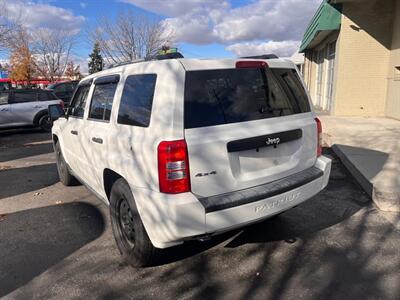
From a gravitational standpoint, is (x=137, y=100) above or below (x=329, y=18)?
below

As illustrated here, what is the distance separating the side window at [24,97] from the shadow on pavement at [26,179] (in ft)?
21.7

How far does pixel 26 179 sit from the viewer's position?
23.4 feet

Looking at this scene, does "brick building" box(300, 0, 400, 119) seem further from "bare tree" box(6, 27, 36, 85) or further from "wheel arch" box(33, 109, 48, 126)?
"bare tree" box(6, 27, 36, 85)

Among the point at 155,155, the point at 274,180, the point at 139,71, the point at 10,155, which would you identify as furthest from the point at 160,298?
the point at 10,155

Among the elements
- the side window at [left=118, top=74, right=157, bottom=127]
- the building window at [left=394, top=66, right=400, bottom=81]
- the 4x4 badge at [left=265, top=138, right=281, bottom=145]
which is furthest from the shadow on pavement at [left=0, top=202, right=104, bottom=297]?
the building window at [left=394, top=66, right=400, bottom=81]

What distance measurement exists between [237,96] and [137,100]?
2.95 feet

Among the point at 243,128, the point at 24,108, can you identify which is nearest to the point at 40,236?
the point at 243,128

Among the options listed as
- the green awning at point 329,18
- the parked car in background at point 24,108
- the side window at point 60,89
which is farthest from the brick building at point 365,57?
the side window at point 60,89

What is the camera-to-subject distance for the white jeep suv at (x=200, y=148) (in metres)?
2.91

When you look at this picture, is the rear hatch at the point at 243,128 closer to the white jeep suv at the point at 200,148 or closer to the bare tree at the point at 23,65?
the white jeep suv at the point at 200,148

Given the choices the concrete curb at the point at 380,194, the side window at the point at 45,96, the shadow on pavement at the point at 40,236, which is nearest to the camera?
the shadow on pavement at the point at 40,236

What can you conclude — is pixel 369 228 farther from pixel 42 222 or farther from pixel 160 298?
pixel 42 222

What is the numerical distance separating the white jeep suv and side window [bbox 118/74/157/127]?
0.01m

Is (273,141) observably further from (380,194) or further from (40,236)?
(40,236)
